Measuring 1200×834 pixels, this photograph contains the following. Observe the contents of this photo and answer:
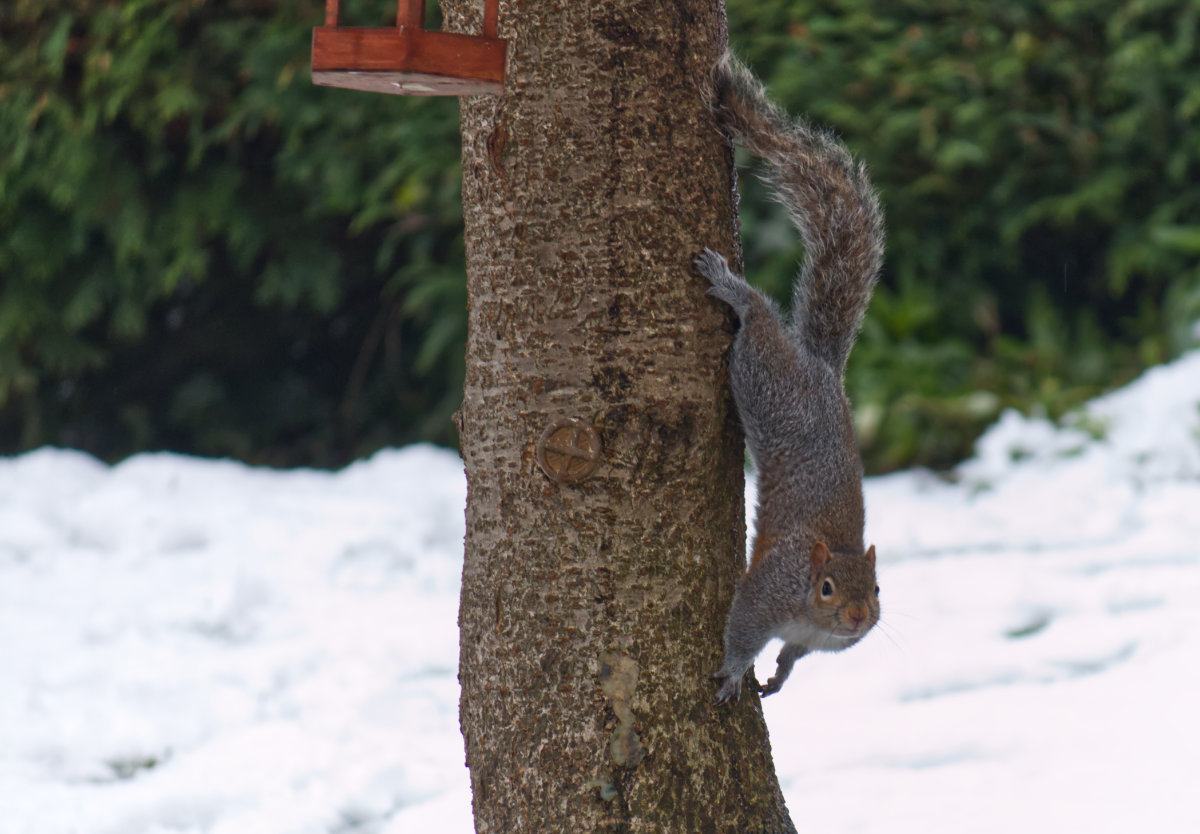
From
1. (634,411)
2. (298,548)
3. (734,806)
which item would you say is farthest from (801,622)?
(298,548)

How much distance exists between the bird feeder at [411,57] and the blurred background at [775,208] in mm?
2367

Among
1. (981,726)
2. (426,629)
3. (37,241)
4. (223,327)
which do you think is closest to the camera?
(981,726)

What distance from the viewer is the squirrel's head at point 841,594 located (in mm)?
1534

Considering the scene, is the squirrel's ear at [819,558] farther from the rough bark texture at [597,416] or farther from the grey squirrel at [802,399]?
the rough bark texture at [597,416]

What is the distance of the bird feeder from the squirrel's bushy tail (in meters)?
0.48

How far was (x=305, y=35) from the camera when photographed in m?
3.78

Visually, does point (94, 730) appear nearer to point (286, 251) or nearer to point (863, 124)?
point (286, 251)

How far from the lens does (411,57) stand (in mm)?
1242

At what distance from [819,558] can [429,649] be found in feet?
4.69

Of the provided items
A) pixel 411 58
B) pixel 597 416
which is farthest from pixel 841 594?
pixel 411 58

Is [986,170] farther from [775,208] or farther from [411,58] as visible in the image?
[411,58]

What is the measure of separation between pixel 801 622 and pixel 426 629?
1.49m

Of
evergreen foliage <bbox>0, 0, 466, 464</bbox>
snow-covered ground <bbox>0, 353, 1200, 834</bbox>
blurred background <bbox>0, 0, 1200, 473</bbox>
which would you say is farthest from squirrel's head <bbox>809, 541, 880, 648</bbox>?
evergreen foliage <bbox>0, 0, 466, 464</bbox>

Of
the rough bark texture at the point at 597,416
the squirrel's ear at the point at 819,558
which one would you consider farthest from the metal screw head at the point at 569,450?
the squirrel's ear at the point at 819,558
